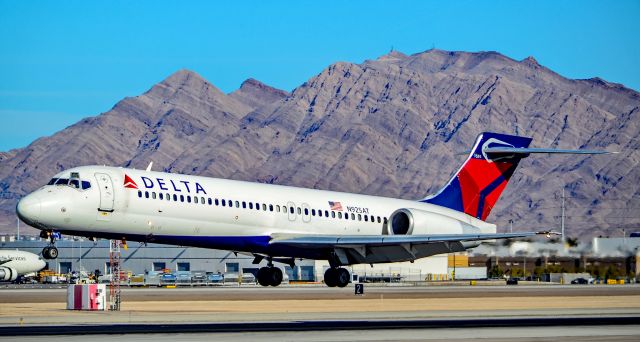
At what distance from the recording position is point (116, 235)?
53.7 metres

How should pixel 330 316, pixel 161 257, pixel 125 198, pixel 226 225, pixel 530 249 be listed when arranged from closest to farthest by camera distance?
pixel 330 316 < pixel 125 198 < pixel 226 225 < pixel 530 249 < pixel 161 257

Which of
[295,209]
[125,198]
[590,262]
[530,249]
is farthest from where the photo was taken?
[590,262]

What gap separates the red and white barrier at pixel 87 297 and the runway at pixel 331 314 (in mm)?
798

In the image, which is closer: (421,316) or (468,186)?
(421,316)

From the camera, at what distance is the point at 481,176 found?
229 ft

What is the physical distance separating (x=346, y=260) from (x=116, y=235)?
43.4 ft

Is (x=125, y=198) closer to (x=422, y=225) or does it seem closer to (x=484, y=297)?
(x=422, y=225)

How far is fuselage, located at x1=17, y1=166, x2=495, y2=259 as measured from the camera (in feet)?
171

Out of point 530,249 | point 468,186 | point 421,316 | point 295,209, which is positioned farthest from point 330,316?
point 530,249

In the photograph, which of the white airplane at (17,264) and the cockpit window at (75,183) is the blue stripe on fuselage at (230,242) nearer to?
the cockpit window at (75,183)

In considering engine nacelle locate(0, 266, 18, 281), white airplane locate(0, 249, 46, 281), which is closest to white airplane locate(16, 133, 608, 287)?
engine nacelle locate(0, 266, 18, 281)

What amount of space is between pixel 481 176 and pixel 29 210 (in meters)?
29.3

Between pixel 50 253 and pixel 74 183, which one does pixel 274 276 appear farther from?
pixel 50 253

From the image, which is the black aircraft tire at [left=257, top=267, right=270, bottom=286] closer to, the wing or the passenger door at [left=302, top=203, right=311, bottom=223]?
the wing
